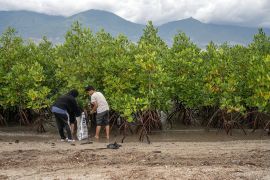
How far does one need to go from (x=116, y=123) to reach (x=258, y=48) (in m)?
5.89

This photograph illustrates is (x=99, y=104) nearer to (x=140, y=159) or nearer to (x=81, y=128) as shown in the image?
(x=81, y=128)

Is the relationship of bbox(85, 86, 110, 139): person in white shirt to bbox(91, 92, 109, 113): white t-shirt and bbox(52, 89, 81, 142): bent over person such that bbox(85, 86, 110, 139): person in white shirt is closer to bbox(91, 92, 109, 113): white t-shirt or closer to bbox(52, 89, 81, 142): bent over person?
bbox(91, 92, 109, 113): white t-shirt

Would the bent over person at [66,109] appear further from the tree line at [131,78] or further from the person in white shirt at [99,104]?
the tree line at [131,78]

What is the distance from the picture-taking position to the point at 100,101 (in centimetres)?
1133

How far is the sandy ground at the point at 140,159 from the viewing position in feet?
24.1

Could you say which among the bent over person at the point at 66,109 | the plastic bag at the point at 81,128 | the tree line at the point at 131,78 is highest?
the tree line at the point at 131,78

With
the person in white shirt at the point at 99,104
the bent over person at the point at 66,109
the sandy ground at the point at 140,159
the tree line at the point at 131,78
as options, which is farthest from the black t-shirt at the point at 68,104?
the tree line at the point at 131,78

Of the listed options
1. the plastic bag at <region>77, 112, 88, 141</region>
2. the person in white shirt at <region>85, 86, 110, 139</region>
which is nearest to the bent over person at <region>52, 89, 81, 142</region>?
the plastic bag at <region>77, 112, 88, 141</region>

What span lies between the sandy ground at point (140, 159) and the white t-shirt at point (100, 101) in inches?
36.8

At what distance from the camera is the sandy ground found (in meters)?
7.34

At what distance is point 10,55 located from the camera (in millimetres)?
13820

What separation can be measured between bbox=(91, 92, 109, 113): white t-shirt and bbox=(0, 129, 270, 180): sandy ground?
0.93 m

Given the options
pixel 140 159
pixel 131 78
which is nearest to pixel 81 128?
pixel 131 78

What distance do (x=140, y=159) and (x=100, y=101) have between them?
314 centimetres
